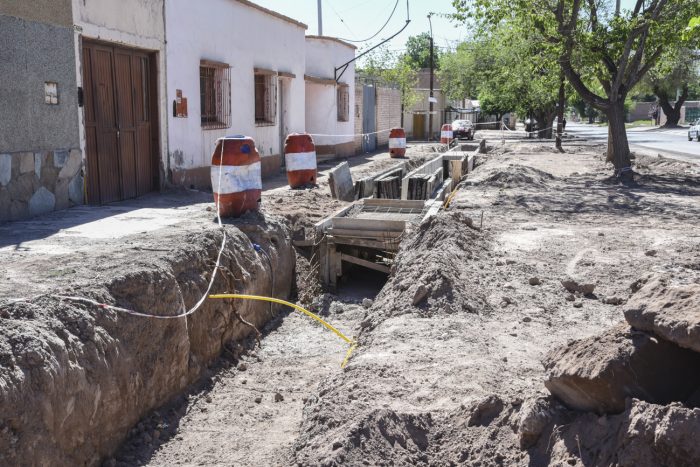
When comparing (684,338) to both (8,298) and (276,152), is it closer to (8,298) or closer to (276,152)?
(8,298)

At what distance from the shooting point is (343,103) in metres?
23.5

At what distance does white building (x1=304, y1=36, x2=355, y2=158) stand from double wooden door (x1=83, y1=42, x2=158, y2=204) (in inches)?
367

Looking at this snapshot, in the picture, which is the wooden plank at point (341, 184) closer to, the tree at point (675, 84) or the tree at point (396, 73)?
the tree at point (396, 73)

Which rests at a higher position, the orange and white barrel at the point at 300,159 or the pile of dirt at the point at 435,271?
the orange and white barrel at the point at 300,159

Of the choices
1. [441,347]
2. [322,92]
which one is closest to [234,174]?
[441,347]

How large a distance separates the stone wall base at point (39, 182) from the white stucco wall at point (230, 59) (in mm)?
2794

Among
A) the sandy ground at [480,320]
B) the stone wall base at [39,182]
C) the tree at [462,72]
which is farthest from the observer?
the tree at [462,72]

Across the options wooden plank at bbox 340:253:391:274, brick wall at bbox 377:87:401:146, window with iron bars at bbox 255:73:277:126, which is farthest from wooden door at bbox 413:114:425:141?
wooden plank at bbox 340:253:391:274

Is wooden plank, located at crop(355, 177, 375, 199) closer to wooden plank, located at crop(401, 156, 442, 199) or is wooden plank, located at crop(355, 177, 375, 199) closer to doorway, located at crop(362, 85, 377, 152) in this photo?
wooden plank, located at crop(401, 156, 442, 199)

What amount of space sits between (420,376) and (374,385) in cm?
37

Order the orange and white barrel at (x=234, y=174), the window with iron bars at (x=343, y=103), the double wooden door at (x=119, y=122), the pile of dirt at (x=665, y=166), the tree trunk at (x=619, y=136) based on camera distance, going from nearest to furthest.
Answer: the orange and white barrel at (x=234, y=174) → the double wooden door at (x=119, y=122) → the tree trunk at (x=619, y=136) → the pile of dirt at (x=665, y=166) → the window with iron bars at (x=343, y=103)

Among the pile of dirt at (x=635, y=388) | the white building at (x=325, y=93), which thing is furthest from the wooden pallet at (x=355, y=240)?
the white building at (x=325, y=93)

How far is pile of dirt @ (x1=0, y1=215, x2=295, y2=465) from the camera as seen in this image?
13.8ft

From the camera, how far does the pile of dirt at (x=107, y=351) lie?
4.21m
